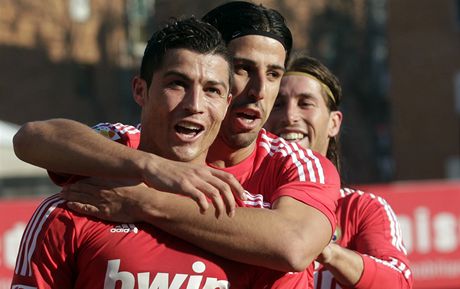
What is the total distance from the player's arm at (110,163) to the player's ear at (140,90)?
0.79 feet

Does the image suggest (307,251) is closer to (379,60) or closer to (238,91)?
(238,91)

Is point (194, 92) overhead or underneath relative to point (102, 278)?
overhead

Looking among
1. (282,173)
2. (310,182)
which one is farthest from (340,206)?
(310,182)

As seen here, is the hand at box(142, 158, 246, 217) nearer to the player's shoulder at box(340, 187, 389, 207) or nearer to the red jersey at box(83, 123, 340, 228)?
the red jersey at box(83, 123, 340, 228)

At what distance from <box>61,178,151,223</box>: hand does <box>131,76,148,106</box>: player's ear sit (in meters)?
0.34

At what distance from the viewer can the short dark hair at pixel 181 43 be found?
3.82 metres

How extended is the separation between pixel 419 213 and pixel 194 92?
11.7 metres

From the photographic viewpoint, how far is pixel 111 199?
369cm

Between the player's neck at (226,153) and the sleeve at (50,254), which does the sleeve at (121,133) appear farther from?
the sleeve at (50,254)

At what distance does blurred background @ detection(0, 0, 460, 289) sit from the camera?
38438mm

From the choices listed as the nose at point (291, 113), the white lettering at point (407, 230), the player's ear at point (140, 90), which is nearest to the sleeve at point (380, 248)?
the nose at point (291, 113)

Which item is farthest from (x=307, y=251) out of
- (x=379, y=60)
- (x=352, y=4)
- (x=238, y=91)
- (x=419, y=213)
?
(x=379, y=60)

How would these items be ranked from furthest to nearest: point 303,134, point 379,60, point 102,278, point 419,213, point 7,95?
1. point 379,60
2. point 7,95
3. point 419,213
4. point 303,134
5. point 102,278

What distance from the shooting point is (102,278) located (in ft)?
11.8
